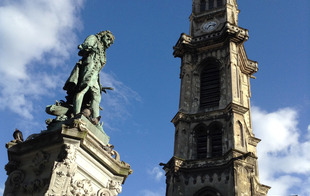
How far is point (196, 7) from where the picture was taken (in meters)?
39.1

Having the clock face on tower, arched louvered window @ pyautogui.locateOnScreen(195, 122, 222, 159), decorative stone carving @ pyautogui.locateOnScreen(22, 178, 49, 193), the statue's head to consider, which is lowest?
decorative stone carving @ pyautogui.locateOnScreen(22, 178, 49, 193)

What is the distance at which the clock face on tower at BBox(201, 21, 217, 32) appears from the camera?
1418 inches

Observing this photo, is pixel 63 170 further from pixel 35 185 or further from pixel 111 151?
pixel 111 151

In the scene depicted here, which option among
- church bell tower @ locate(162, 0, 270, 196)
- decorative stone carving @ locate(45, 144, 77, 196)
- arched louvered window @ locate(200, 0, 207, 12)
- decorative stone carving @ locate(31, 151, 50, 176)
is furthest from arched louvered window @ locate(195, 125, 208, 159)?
decorative stone carving @ locate(45, 144, 77, 196)

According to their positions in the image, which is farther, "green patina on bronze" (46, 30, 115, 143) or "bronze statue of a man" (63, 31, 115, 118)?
"bronze statue of a man" (63, 31, 115, 118)

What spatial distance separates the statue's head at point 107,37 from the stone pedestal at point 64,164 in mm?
1949

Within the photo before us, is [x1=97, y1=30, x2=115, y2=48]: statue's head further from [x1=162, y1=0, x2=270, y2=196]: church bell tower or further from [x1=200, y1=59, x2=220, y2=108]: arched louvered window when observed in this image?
[x1=200, y1=59, x2=220, y2=108]: arched louvered window

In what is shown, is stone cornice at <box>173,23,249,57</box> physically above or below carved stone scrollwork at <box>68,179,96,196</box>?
above

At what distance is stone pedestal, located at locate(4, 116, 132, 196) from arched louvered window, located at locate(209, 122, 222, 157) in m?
21.5

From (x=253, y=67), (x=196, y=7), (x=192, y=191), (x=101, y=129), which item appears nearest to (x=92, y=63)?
(x=101, y=129)

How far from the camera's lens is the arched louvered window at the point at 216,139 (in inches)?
1070

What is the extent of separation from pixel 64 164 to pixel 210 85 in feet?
88.1

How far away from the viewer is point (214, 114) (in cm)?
2881

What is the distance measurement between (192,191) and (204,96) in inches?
325
